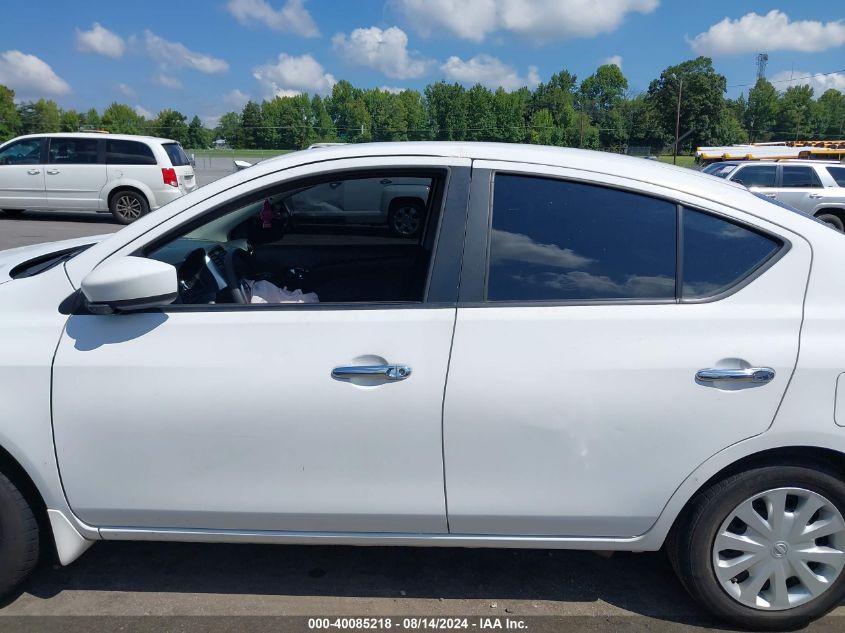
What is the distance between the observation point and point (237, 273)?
3008mm

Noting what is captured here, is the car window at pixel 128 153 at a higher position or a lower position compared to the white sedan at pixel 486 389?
higher

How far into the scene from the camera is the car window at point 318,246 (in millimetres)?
2564

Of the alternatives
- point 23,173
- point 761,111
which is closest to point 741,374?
point 23,173

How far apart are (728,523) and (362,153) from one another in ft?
6.10

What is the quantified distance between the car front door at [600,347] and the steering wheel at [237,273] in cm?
97

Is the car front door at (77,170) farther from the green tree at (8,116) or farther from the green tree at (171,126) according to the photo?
the green tree at (8,116)

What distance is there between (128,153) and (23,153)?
7.38 ft

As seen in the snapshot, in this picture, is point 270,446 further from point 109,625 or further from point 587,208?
point 587,208

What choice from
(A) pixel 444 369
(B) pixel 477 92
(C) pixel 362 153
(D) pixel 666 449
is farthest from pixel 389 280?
(B) pixel 477 92

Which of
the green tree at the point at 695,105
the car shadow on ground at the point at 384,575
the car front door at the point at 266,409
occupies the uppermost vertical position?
the green tree at the point at 695,105

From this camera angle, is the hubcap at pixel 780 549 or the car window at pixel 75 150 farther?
the car window at pixel 75 150

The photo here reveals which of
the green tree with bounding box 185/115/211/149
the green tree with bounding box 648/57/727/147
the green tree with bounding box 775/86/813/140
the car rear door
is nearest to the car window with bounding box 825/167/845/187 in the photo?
the car rear door

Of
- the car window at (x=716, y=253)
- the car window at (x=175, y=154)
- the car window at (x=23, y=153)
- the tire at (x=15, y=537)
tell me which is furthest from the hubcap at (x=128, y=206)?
the car window at (x=716, y=253)

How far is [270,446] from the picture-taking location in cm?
229
